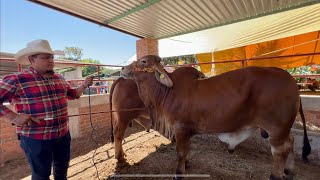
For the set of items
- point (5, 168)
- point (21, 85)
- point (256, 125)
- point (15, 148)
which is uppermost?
point (21, 85)

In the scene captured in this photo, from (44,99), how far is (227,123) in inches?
78.1

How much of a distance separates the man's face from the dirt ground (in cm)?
198

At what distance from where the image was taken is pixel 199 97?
257 cm

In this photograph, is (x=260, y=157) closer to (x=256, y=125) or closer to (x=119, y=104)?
(x=256, y=125)

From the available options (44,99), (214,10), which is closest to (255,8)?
(214,10)

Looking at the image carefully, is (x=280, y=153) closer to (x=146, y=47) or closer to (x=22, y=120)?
(x=22, y=120)

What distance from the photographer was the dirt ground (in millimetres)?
3236

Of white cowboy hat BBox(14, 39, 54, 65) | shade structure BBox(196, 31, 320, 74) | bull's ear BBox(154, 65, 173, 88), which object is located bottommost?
bull's ear BBox(154, 65, 173, 88)

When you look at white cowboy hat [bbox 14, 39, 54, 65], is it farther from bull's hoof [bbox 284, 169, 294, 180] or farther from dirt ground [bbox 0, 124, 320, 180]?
bull's hoof [bbox 284, 169, 294, 180]

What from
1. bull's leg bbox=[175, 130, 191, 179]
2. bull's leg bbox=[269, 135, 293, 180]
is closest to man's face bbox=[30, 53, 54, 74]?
bull's leg bbox=[175, 130, 191, 179]

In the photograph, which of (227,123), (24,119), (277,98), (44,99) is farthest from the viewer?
(227,123)

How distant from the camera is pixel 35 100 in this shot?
6.27ft

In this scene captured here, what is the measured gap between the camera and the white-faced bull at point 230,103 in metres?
2.30

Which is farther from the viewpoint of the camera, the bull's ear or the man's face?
the bull's ear
